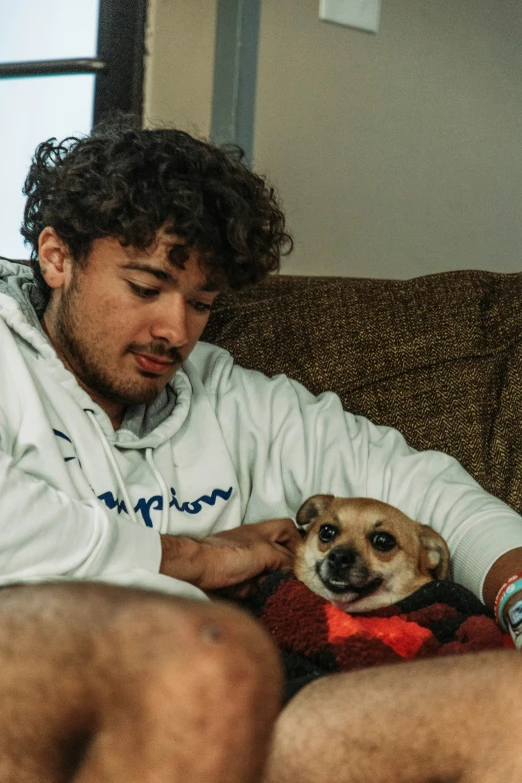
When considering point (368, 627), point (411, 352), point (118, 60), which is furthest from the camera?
point (118, 60)

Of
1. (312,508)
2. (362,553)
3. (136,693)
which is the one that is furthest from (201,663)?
(362,553)

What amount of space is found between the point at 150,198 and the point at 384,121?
145cm

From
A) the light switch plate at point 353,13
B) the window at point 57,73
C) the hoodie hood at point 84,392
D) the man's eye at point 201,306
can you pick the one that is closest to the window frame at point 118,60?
the window at point 57,73

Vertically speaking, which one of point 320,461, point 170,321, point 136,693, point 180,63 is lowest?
point 320,461

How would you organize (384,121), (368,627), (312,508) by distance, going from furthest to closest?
(384,121), (312,508), (368,627)

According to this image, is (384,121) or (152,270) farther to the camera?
(384,121)

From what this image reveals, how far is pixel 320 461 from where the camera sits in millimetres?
1801

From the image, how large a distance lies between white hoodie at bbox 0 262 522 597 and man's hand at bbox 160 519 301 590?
5 centimetres

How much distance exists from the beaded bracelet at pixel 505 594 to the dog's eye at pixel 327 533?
399 mm

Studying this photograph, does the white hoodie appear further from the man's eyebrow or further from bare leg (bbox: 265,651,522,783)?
bare leg (bbox: 265,651,522,783)

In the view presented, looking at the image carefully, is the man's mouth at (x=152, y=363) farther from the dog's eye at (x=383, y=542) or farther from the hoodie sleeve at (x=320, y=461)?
Result: the dog's eye at (x=383, y=542)

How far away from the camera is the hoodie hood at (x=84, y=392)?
146 centimetres

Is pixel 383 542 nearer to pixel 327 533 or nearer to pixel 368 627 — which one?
pixel 327 533

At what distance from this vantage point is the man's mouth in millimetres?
1567
